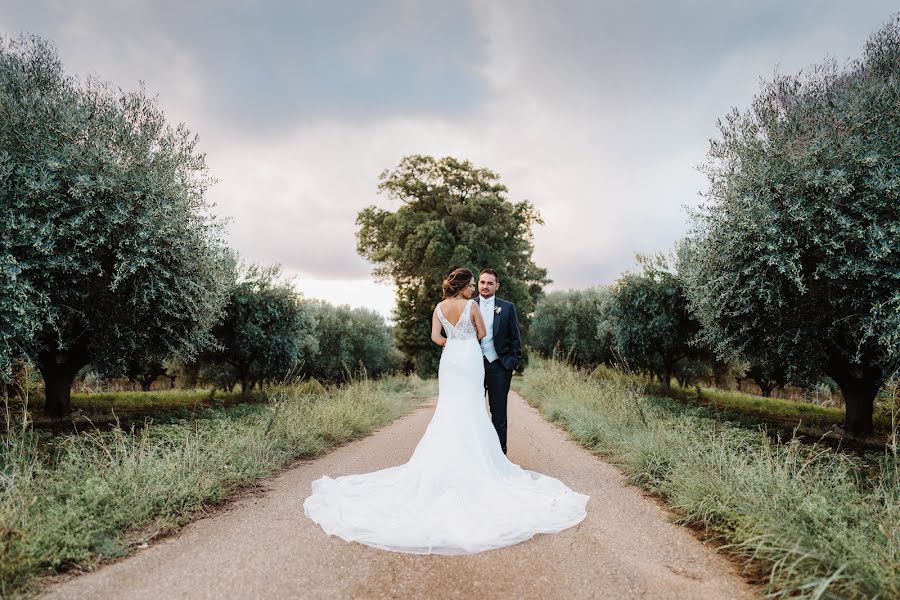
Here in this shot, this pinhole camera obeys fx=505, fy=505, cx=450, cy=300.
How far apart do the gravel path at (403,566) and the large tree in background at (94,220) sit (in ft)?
19.3

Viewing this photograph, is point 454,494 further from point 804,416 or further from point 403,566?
point 804,416

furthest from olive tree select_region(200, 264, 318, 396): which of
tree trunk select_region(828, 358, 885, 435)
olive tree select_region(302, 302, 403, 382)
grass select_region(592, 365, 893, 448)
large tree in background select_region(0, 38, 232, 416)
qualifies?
tree trunk select_region(828, 358, 885, 435)

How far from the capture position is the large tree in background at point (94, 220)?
8.42 meters

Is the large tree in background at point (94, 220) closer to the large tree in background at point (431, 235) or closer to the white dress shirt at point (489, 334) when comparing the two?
the white dress shirt at point (489, 334)

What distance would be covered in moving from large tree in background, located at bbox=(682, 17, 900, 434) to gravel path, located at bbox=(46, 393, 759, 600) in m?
5.79

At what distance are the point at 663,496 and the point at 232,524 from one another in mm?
4780

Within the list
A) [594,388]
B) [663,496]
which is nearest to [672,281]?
[594,388]

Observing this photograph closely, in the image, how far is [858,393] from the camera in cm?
1168

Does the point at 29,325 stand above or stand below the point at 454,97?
below

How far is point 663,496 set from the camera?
5.96 meters

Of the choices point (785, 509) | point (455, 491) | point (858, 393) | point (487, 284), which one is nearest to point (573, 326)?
point (858, 393)

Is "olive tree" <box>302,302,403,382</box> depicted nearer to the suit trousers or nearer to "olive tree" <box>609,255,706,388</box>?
"olive tree" <box>609,255,706,388</box>

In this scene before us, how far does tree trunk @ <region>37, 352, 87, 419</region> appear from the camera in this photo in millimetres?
12766

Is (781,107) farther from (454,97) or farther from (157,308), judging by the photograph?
(157,308)
